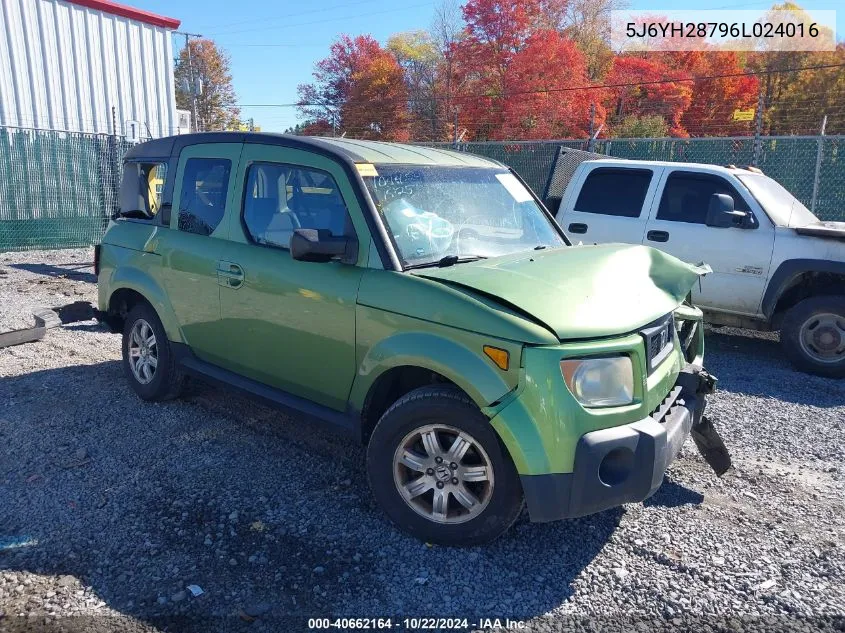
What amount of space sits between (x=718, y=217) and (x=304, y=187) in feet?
14.9

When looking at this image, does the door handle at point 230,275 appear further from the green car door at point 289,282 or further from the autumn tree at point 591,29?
the autumn tree at point 591,29

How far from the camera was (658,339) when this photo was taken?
11.3ft

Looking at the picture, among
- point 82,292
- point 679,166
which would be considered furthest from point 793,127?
point 82,292

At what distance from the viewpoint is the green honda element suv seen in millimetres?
2967

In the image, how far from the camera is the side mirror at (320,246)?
11.4 feet

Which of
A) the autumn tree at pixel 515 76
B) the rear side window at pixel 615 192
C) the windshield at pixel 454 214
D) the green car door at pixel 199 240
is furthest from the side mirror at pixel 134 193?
the autumn tree at pixel 515 76

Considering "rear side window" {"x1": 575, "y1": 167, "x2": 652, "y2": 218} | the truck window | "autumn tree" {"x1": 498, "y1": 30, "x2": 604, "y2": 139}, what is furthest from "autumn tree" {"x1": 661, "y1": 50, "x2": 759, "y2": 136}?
the truck window

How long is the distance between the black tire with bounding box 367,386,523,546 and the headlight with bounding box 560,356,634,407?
444 mm

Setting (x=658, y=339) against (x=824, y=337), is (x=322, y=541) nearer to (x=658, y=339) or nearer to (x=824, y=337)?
(x=658, y=339)

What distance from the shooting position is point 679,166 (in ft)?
24.4

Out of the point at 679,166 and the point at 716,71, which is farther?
the point at 716,71

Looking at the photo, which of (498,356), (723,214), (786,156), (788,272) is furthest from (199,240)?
(786,156)

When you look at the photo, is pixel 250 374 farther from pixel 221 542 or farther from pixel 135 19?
pixel 135 19

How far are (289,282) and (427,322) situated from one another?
1.05 meters
